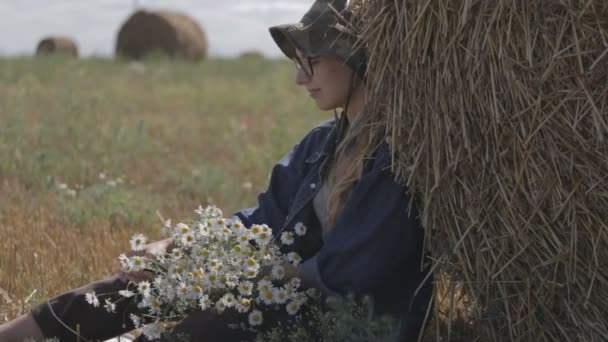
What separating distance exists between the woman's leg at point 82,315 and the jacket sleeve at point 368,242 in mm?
664

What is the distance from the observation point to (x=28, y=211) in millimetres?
5500

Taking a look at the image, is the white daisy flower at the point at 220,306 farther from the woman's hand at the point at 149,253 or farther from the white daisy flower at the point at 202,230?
the woman's hand at the point at 149,253

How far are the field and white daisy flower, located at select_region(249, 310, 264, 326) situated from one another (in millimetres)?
1122

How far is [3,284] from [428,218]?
1.91m

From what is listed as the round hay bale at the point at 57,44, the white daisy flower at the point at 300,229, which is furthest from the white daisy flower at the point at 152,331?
the round hay bale at the point at 57,44

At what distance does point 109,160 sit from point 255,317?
432 cm

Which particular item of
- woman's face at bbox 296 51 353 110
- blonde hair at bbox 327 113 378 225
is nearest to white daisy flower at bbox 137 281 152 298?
blonde hair at bbox 327 113 378 225

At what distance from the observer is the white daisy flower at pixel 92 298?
3.44 meters

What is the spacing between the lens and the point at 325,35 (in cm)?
354

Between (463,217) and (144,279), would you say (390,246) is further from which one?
(144,279)

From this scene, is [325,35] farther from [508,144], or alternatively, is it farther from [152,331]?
[152,331]

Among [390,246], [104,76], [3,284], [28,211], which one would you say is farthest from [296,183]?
[104,76]

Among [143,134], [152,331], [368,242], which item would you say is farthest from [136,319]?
[143,134]

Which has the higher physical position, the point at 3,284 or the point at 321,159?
the point at 321,159
